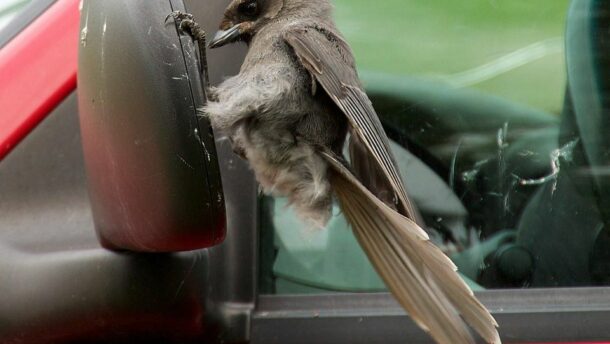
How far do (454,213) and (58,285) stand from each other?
2.71 ft

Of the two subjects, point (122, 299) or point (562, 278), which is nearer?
point (122, 299)

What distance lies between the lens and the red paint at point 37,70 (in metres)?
1.87

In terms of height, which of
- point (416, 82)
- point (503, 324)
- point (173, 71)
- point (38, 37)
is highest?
point (173, 71)

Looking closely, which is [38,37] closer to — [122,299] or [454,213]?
[122,299]

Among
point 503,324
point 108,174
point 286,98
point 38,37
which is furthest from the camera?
point 286,98

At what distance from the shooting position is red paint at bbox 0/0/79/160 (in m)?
1.87

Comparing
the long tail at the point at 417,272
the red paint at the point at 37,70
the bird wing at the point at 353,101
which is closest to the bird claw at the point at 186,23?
the red paint at the point at 37,70

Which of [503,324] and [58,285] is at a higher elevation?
[58,285]

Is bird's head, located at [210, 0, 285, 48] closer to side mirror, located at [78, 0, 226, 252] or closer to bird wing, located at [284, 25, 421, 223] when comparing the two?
bird wing, located at [284, 25, 421, 223]

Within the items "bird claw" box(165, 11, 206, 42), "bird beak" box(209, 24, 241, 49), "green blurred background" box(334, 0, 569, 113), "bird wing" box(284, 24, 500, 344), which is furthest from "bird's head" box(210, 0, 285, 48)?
"green blurred background" box(334, 0, 569, 113)

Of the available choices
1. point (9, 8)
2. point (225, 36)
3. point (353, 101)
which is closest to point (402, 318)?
point (353, 101)

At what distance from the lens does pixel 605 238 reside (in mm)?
1863

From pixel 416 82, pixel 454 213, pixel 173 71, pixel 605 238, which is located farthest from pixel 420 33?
pixel 173 71

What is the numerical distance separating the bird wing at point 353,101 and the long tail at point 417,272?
2.2 inches
